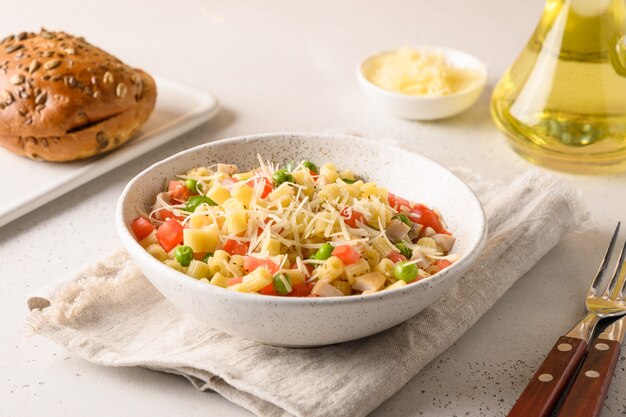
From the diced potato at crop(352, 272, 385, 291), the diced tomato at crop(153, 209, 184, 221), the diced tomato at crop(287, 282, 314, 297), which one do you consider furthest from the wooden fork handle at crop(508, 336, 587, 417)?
the diced tomato at crop(153, 209, 184, 221)

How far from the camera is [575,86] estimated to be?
108 inches

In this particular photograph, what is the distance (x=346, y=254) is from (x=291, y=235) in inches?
5.9

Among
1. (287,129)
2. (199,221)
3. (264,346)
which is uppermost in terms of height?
(199,221)

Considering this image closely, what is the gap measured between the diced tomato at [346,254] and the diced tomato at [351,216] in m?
0.12

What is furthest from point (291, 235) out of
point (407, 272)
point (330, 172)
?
point (330, 172)

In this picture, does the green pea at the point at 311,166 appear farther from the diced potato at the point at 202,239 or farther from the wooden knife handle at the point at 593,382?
the wooden knife handle at the point at 593,382

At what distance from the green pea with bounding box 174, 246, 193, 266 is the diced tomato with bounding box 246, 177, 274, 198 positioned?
27cm

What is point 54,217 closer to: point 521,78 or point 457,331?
point 457,331

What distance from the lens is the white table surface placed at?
191cm

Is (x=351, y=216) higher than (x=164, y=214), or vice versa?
(x=351, y=216)

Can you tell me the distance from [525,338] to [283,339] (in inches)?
25.2

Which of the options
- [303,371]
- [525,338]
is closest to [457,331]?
[525,338]

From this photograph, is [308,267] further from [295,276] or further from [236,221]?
[236,221]

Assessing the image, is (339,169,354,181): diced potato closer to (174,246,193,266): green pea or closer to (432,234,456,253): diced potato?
(432,234,456,253): diced potato
